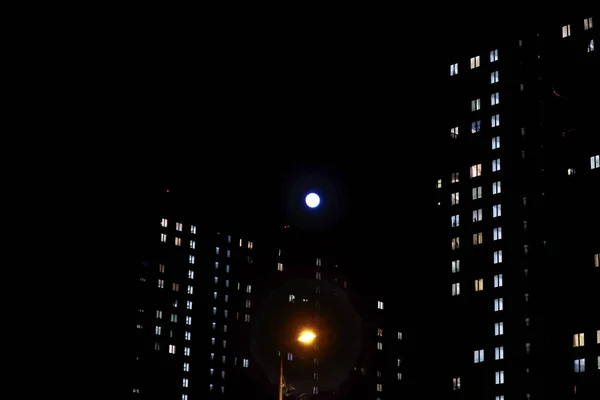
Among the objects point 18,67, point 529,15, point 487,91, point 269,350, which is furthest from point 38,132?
point 529,15

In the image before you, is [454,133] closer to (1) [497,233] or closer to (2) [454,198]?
(2) [454,198]

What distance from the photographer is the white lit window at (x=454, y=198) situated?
139 meters

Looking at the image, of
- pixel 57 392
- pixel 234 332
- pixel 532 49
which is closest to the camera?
pixel 57 392

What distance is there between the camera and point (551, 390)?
121188 mm

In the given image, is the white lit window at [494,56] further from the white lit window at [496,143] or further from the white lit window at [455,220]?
the white lit window at [455,220]

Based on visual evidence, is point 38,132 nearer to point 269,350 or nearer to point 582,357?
point 269,350

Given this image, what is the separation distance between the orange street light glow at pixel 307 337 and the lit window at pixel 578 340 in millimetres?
107212

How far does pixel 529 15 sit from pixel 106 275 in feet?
469

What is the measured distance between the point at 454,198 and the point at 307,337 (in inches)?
4844

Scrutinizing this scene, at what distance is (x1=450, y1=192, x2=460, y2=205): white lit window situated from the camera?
139000 millimetres

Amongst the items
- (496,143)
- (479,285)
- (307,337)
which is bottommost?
(307,337)

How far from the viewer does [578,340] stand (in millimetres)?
120438

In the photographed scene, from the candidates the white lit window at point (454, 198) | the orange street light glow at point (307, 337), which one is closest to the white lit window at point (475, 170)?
the white lit window at point (454, 198)

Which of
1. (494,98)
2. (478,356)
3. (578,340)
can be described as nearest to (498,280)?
(478,356)
